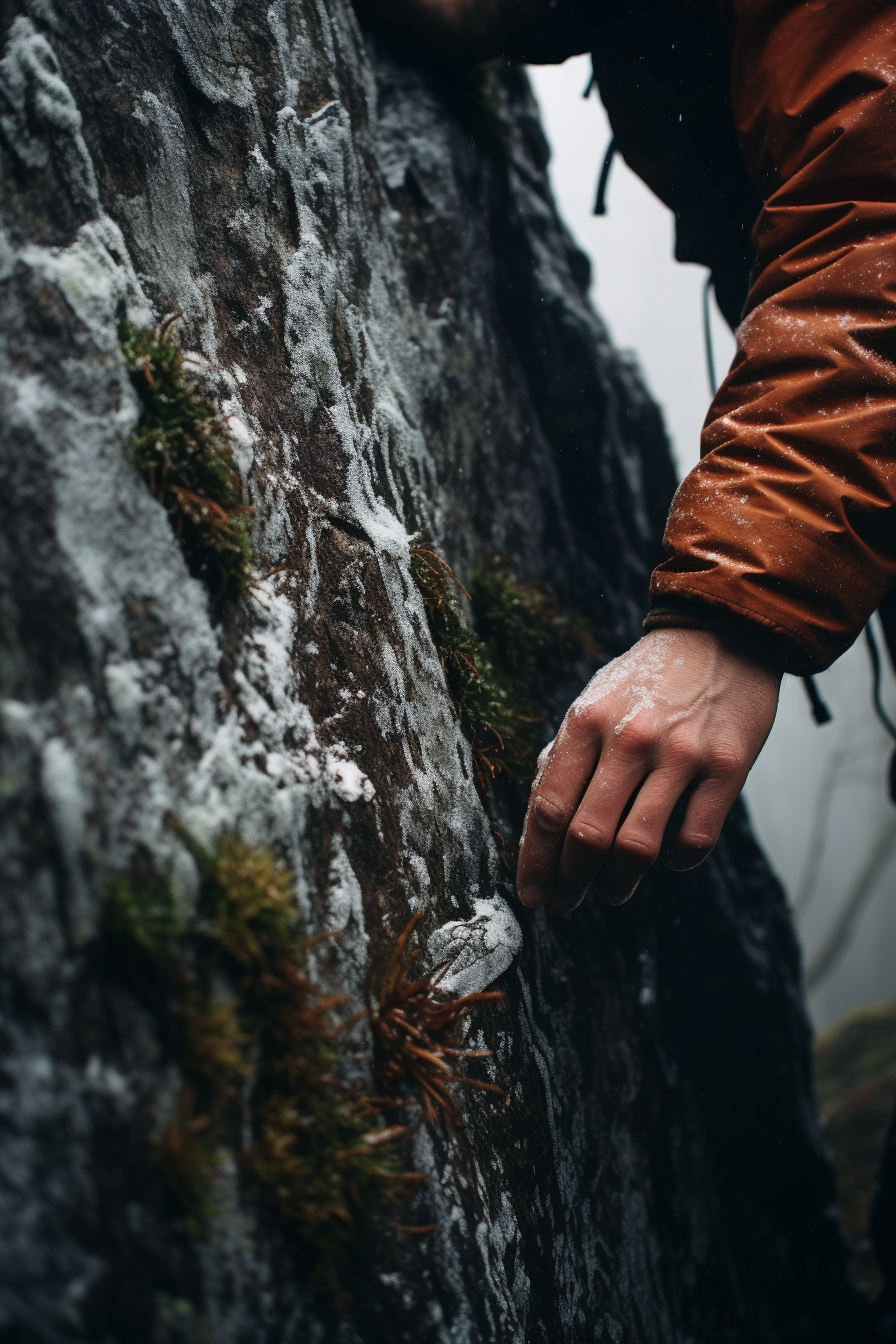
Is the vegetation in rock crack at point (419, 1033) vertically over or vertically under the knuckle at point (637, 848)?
under

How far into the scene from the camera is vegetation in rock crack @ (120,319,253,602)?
139 cm

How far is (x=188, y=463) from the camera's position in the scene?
4.75ft

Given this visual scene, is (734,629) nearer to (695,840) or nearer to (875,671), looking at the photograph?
(695,840)

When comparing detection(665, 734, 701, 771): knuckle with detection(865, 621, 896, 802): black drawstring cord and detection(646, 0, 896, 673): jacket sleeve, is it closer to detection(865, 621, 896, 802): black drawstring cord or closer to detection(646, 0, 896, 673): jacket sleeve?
detection(646, 0, 896, 673): jacket sleeve

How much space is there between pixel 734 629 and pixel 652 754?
36 centimetres

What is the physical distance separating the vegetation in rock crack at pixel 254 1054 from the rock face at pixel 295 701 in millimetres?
39

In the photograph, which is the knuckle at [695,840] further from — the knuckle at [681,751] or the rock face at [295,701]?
the rock face at [295,701]

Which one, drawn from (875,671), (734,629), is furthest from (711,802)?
(875,671)

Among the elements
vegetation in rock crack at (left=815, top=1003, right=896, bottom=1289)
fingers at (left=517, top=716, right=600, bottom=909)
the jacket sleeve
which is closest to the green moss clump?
fingers at (left=517, top=716, right=600, bottom=909)

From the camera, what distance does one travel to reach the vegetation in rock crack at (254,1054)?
112 cm

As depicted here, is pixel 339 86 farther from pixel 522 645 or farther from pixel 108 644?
pixel 108 644

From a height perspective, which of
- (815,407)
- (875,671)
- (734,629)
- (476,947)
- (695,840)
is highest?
(815,407)

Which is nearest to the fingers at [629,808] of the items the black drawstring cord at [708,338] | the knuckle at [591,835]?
the knuckle at [591,835]

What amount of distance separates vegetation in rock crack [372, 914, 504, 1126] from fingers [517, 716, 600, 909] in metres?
0.39
